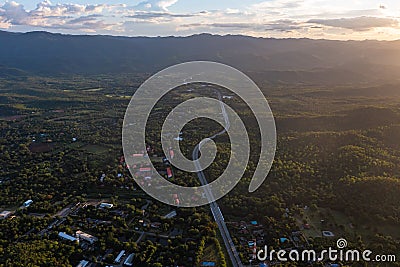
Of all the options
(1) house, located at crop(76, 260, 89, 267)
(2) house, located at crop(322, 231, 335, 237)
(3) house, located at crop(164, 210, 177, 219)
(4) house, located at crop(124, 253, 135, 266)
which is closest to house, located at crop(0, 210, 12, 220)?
(1) house, located at crop(76, 260, 89, 267)

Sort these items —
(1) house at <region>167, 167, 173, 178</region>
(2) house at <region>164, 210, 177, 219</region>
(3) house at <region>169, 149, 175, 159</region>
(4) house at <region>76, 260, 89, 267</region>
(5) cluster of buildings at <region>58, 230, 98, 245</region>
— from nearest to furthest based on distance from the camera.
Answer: (4) house at <region>76, 260, 89, 267</region>
(5) cluster of buildings at <region>58, 230, 98, 245</region>
(2) house at <region>164, 210, 177, 219</region>
(1) house at <region>167, 167, 173, 178</region>
(3) house at <region>169, 149, 175, 159</region>

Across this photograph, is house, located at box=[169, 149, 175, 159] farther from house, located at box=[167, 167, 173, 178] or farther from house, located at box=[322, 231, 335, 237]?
house, located at box=[322, 231, 335, 237]

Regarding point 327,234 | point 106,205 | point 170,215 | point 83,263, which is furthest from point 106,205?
point 327,234

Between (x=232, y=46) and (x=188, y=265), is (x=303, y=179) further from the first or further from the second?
(x=232, y=46)

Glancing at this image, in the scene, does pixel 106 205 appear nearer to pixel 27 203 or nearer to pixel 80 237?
pixel 80 237

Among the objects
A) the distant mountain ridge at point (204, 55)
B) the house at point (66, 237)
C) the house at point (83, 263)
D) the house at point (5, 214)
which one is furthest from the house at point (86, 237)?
the distant mountain ridge at point (204, 55)

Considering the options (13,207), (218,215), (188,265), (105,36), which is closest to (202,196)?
(218,215)

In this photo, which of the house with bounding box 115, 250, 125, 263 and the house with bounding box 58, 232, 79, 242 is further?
the house with bounding box 58, 232, 79, 242

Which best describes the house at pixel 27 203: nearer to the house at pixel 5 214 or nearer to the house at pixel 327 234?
the house at pixel 5 214
